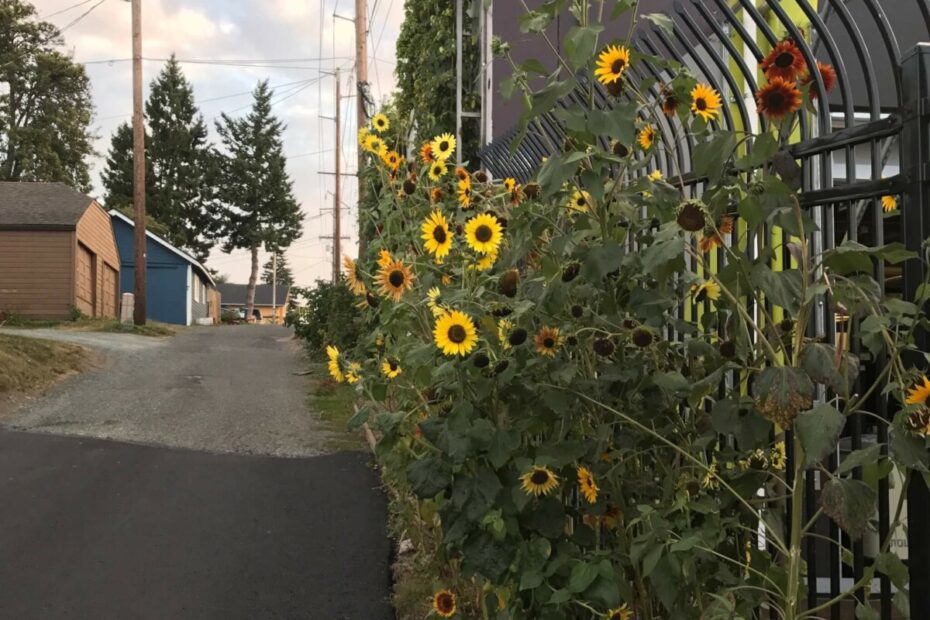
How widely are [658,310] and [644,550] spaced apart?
0.55 m

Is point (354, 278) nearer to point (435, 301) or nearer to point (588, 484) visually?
point (435, 301)

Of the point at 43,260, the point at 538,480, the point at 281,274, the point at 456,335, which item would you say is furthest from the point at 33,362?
the point at 281,274

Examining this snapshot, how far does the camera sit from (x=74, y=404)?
10016mm

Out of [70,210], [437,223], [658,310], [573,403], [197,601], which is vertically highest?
[70,210]

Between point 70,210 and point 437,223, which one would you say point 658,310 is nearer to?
point 437,223

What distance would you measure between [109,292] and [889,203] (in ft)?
100

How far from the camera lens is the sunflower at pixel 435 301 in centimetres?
228

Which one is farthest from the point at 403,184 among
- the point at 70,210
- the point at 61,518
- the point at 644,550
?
the point at 70,210

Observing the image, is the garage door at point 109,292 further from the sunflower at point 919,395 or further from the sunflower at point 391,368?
the sunflower at point 919,395

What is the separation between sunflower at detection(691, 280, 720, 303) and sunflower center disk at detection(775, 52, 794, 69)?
1.63ft

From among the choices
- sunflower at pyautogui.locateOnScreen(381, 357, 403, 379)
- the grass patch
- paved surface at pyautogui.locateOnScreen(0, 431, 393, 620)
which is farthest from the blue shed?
sunflower at pyautogui.locateOnScreen(381, 357, 403, 379)

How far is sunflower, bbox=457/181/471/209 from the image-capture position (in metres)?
2.89

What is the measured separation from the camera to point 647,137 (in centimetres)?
208

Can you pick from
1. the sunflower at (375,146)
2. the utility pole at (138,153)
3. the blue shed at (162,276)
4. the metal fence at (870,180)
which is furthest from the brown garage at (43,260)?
the metal fence at (870,180)
